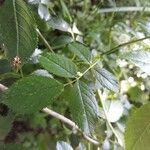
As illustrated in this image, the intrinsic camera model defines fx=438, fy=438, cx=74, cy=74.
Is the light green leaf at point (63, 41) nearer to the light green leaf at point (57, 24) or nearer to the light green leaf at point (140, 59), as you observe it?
the light green leaf at point (57, 24)

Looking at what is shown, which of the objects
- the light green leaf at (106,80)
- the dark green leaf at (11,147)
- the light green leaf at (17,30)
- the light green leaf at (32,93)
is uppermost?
the light green leaf at (17,30)

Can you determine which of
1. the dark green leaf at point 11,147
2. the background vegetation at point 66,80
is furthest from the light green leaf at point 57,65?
the dark green leaf at point 11,147

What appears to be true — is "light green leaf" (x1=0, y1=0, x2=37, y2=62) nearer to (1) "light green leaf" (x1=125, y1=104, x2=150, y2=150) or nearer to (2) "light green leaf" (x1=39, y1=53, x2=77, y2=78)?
(2) "light green leaf" (x1=39, y1=53, x2=77, y2=78)

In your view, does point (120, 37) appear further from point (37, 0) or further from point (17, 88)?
point (17, 88)

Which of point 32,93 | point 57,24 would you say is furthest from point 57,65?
point 57,24

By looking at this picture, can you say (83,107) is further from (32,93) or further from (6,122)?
(6,122)

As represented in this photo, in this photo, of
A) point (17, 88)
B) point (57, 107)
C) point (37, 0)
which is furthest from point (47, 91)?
point (57, 107)
